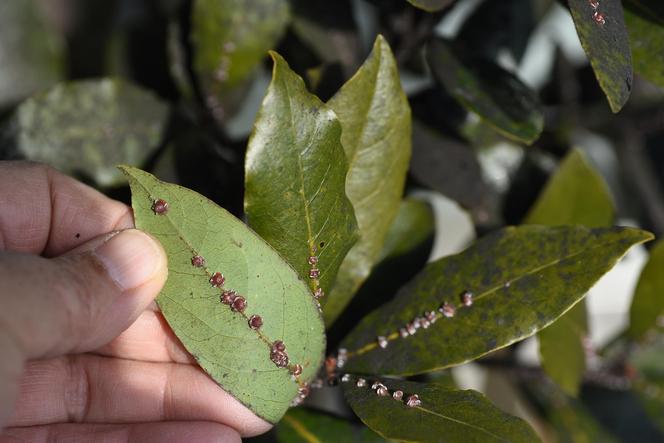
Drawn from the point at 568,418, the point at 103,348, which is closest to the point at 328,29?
the point at 103,348

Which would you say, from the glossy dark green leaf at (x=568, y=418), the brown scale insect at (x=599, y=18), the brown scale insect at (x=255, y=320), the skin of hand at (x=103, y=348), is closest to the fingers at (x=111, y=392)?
the skin of hand at (x=103, y=348)

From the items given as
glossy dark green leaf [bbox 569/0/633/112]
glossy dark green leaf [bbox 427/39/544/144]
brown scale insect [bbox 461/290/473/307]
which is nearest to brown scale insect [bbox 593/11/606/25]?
glossy dark green leaf [bbox 569/0/633/112]

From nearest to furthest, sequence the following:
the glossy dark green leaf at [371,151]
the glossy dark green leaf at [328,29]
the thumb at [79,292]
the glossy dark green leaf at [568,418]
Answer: the thumb at [79,292]
the glossy dark green leaf at [371,151]
the glossy dark green leaf at [328,29]
the glossy dark green leaf at [568,418]

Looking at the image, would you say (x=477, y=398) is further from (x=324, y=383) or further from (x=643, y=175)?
(x=643, y=175)

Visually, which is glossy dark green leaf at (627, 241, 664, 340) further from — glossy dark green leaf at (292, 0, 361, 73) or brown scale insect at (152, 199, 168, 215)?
brown scale insect at (152, 199, 168, 215)

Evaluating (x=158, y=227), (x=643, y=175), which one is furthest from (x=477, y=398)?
(x=643, y=175)

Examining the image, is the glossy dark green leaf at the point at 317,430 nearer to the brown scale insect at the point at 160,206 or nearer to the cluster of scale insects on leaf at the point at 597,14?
the brown scale insect at the point at 160,206

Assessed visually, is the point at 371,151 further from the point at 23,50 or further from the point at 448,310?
the point at 23,50
